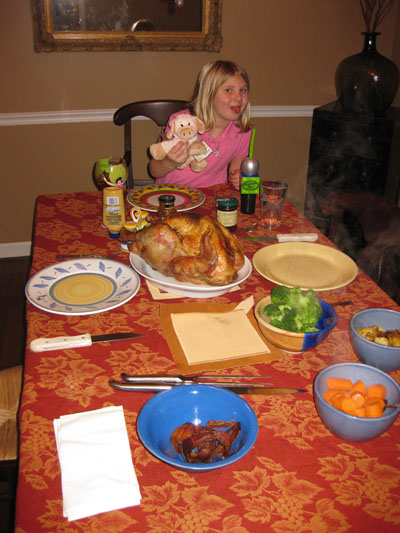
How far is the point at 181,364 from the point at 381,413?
43 cm

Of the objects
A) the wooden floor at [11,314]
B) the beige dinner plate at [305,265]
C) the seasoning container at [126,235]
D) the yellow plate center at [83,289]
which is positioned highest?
the seasoning container at [126,235]

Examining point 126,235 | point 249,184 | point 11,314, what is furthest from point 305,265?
point 11,314

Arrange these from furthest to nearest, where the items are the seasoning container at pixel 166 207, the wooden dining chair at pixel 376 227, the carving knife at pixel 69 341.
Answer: the wooden dining chair at pixel 376 227, the seasoning container at pixel 166 207, the carving knife at pixel 69 341

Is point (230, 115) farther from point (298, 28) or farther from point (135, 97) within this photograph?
point (298, 28)

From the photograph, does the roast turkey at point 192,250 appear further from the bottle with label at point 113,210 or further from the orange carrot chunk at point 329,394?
the orange carrot chunk at point 329,394

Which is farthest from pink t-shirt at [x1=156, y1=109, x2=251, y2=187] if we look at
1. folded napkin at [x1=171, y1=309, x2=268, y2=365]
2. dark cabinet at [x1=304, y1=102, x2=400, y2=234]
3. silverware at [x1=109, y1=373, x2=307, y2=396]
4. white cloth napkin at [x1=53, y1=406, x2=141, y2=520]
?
white cloth napkin at [x1=53, y1=406, x2=141, y2=520]

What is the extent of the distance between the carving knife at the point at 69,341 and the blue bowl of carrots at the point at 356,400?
49 cm

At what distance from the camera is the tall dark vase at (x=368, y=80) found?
2963mm

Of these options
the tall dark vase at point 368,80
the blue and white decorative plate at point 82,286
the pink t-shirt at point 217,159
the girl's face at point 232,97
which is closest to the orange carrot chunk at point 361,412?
the blue and white decorative plate at point 82,286

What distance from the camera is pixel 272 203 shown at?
176 cm

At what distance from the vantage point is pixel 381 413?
0.80m

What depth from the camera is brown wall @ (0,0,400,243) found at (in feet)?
10.4

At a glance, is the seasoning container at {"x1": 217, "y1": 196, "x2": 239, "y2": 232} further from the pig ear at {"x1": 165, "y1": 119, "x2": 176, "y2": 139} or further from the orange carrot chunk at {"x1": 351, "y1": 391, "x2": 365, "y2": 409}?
the orange carrot chunk at {"x1": 351, "y1": 391, "x2": 365, "y2": 409}

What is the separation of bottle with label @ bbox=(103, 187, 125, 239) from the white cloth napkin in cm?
85
